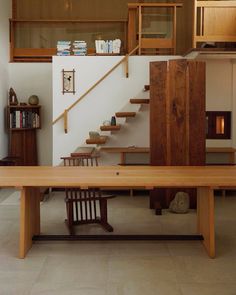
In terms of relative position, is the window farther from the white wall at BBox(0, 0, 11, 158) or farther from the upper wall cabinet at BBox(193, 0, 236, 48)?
the white wall at BBox(0, 0, 11, 158)

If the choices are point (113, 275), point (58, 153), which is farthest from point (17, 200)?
point (113, 275)

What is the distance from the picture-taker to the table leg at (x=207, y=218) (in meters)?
4.31

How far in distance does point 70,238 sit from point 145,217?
1605mm

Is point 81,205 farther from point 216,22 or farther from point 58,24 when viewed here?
point 58,24

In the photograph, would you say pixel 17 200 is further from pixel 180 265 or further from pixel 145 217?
pixel 180 265

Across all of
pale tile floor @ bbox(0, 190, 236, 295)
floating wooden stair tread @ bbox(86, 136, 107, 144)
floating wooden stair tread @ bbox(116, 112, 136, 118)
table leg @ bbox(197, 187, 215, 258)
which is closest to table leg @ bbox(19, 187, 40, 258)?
pale tile floor @ bbox(0, 190, 236, 295)

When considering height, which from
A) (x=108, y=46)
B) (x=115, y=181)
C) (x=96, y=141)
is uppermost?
(x=108, y=46)

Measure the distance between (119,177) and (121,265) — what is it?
81 cm

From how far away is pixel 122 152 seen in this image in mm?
7766

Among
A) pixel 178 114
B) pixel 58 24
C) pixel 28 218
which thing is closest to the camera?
pixel 28 218

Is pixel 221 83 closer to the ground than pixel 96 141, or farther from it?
farther from it

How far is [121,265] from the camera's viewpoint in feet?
13.4

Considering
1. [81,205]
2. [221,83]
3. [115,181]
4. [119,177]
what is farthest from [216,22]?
[115,181]

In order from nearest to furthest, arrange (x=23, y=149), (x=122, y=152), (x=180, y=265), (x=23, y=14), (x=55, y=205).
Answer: (x=180, y=265) → (x=55, y=205) → (x=122, y=152) → (x=23, y=149) → (x=23, y=14)
